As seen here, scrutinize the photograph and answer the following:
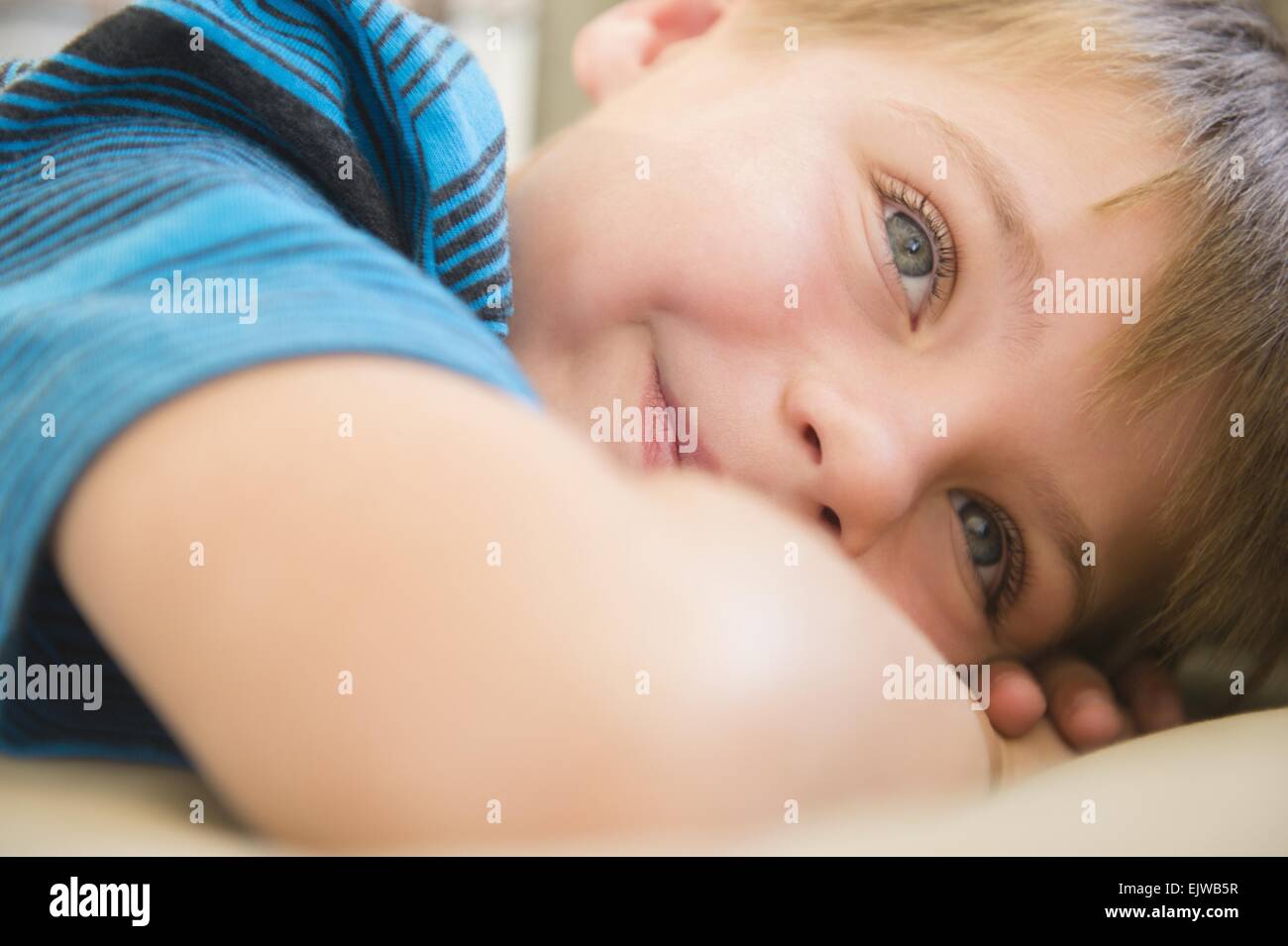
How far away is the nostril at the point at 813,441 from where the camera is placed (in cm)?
53

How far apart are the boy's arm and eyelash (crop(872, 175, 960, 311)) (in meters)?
0.35

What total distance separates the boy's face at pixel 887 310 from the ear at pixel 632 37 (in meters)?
0.17

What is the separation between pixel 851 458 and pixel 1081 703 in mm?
239

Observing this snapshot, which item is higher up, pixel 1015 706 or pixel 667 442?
pixel 667 442

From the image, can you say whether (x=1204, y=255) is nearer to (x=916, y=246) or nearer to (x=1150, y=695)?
(x=916, y=246)

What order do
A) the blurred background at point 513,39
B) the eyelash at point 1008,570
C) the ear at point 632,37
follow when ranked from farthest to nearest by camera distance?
the blurred background at point 513,39 → the ear at point 632,37 → the eyelash at point 1008,570

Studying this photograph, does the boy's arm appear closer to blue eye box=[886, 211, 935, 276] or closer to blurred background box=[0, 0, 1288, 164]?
blue eye box=[886, 211, 935, 276]

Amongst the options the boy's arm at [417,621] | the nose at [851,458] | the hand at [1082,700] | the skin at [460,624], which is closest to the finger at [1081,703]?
the hand at [1082,700]

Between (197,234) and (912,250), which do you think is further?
(912,250)

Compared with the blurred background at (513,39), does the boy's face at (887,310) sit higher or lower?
lower

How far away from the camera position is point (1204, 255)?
0.59m

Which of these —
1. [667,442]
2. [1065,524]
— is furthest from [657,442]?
[1065,524]

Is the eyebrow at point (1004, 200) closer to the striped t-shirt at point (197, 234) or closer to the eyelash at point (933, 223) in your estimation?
the eyelash at point (933, 223)
